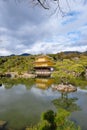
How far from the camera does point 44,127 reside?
7391 millimetres

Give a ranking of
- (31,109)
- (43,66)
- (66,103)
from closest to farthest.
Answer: (31,109) → (66,103) → (43,66)

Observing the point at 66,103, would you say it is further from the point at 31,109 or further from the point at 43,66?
the point at 43,66

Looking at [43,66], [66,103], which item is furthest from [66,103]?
[43,66]

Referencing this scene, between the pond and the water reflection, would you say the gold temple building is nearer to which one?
the pond

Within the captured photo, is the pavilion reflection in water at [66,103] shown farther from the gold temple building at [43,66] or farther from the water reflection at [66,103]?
the gold temple building at [43,66]

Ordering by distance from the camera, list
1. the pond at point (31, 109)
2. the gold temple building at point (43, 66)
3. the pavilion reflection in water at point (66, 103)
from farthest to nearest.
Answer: the gold temple building at point (43, 66), the pavilion reflection in water at point (66, 103), the pond at point (31, 109)

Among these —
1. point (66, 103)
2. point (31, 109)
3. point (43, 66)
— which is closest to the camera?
point (31, 109)

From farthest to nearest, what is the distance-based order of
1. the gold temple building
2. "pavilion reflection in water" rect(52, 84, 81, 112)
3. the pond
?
the gold temple building < "pavilion reflection in water" rect(52, 84, 81, 112) < the pond

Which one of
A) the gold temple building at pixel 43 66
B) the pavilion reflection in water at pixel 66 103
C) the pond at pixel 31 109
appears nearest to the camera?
the pond at pixel 31 109

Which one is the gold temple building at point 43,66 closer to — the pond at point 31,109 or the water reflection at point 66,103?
the pond at point 31,109

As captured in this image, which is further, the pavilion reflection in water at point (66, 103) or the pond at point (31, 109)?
the pavilion reflection in water at point (66, 103)

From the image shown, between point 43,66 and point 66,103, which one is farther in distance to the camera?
point 43,66

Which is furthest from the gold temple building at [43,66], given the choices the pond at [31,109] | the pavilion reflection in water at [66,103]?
the pavilion reflection in water at [66,103]

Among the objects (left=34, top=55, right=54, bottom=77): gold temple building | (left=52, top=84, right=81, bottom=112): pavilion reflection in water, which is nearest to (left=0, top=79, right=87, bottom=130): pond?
(left=52, top=84, right=81, bottom=112): pavilion reflection in water
